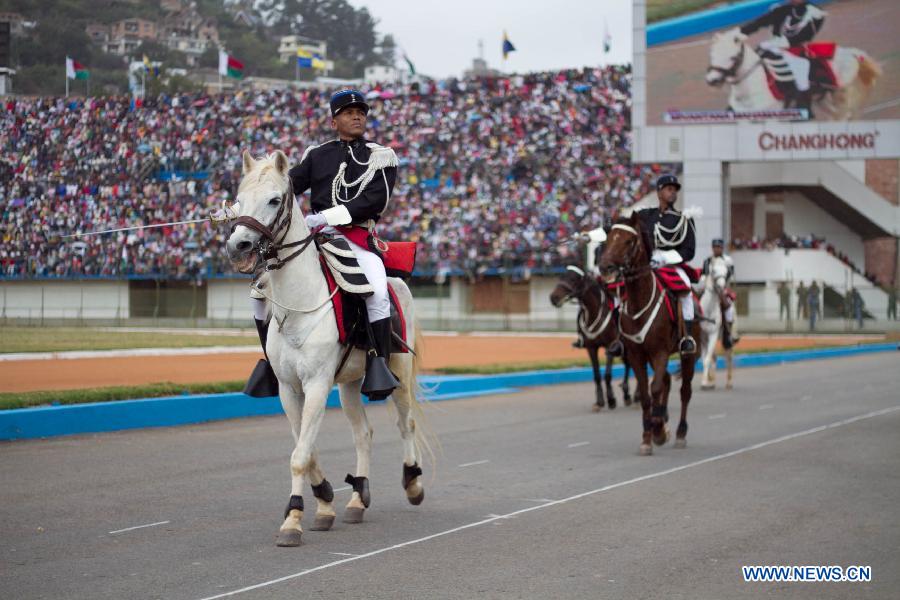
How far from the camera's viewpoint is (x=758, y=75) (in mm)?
41219

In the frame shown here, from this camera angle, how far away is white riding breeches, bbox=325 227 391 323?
8.07m

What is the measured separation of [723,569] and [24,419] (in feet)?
28.7

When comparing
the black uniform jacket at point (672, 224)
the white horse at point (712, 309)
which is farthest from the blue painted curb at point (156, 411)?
the white horse at point (712, 309)

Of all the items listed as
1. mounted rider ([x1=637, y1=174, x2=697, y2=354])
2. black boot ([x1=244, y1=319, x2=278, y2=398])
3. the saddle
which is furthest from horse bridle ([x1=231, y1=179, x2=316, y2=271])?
mounted rider ([x1=637, y1=174, x2=697, y2=354])

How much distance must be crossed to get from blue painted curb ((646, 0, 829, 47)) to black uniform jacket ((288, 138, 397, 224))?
117ft

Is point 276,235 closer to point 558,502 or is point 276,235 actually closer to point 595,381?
point 558,502

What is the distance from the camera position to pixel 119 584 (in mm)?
6094

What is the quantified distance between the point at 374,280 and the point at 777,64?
118 feet

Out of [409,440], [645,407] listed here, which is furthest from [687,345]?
[409,440]

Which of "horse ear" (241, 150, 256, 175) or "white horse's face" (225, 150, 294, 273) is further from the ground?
"horse ear" (241, 150, 256, 175)

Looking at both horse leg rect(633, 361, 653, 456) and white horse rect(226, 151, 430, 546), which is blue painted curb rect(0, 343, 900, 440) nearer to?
white horse rect(226, 151, 430, 546)

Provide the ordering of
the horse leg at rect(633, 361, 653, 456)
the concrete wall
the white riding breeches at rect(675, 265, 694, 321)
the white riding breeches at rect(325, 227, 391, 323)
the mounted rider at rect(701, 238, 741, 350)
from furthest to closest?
the mounted rider at rect(701, 238, 741, 350)
the concrete wall
the white riding breeches at rect(675, 265, 694, 321)
the horse leg at rect(633, 361, 653, 456)
the white riding breeches at rect(325, 227, 391, 323)

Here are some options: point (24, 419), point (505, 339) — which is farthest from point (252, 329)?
point (24, 419)

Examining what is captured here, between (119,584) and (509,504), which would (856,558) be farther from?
(119,584)
